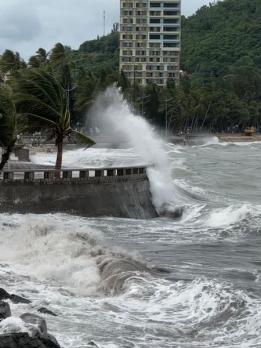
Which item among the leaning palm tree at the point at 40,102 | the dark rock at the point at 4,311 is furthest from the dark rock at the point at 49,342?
the leaning palm tree at the point at 40,102

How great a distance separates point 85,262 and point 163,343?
224 inches

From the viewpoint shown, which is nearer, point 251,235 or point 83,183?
point 251,235

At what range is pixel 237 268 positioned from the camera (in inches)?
730

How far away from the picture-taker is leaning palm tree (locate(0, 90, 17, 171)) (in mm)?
26873

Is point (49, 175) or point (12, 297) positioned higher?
point (49, 175)

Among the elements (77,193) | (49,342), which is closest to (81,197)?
(77,193)

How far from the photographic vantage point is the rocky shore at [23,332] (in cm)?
1025

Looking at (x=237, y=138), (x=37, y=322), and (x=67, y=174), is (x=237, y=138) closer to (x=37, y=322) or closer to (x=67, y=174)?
(x=67, y=174)

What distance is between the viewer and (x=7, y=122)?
26.9 meters

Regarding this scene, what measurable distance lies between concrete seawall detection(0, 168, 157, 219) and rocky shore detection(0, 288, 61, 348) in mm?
13681

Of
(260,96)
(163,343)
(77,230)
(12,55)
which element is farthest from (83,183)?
(260,96)

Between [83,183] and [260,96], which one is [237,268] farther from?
[260,96]

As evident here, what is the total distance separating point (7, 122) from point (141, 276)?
473 inches

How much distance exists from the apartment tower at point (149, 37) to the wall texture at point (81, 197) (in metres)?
125
